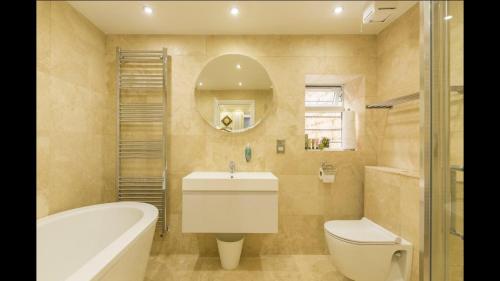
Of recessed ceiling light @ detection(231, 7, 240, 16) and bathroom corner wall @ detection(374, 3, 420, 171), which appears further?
bathroom corner wall @ detection(374, 3, 420, 171)

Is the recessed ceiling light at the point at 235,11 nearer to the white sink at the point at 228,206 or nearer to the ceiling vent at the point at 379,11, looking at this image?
the ceiling vent at the point at 379,11

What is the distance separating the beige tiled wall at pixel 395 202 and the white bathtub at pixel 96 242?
1425 mm

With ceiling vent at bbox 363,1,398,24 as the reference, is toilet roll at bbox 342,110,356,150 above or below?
below

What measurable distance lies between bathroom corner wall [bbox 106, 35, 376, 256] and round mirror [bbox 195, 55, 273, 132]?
0.05m

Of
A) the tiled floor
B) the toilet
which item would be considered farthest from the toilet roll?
the tiled floor

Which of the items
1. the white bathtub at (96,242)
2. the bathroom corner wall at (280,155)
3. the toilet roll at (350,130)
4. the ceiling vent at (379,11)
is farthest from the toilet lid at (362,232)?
the ceiling vent at (379,11)

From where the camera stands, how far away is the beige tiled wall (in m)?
1.29

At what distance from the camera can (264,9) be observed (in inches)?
16.7

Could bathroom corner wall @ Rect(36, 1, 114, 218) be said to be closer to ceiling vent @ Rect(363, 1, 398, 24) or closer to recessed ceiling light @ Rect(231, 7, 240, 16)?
recessed ceiling light @ Rect(231, 7, 240, 16)

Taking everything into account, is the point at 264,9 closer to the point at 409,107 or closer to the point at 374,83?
the point at 409,107

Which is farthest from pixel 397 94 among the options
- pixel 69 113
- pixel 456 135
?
pixel 69 113

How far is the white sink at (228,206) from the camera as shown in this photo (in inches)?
58.3

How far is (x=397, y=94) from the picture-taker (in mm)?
1628

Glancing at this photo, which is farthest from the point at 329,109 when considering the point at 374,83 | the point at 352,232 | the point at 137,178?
the point at 137,178
